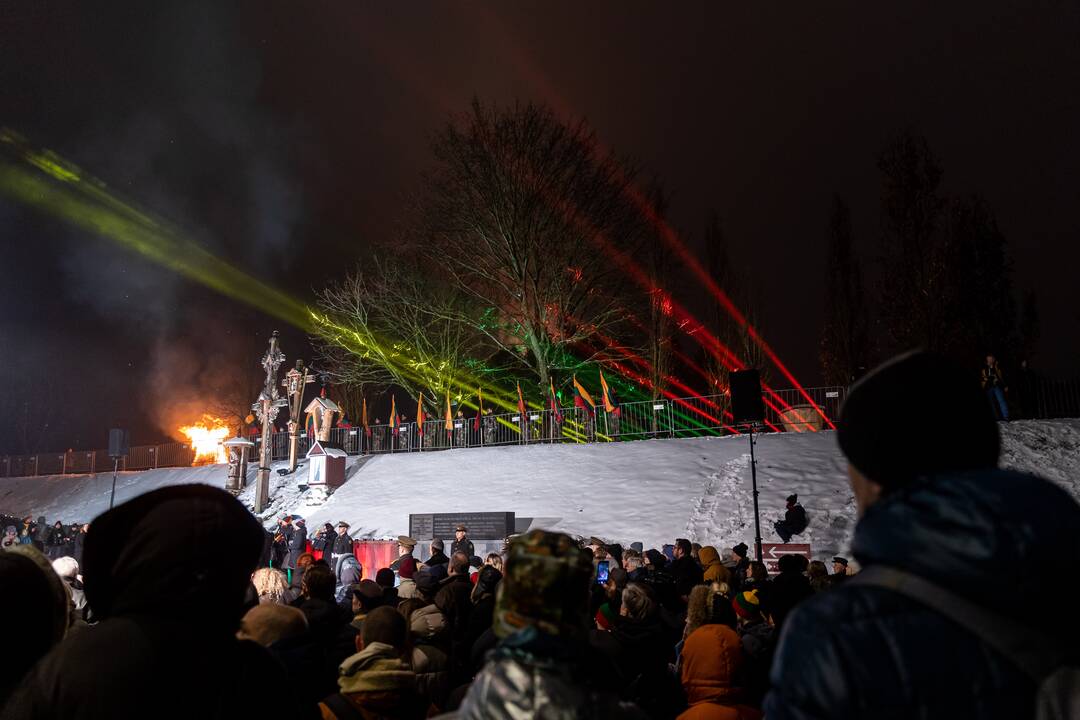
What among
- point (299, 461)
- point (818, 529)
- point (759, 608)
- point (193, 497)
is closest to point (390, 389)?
point (299, 461)

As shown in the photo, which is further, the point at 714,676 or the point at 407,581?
the point at 407,581

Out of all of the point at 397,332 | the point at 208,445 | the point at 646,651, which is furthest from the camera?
the point at 208,445

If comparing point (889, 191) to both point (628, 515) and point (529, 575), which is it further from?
point (529, 575)

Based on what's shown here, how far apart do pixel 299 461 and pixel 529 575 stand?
3031cm

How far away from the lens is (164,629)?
1999mm

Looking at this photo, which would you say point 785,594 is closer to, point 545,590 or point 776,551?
point 545,590

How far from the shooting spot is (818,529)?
16500mm

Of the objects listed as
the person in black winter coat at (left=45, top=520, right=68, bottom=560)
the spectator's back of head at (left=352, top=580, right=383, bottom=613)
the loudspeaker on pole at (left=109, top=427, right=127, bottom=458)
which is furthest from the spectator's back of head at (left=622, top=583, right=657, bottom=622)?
the loudspeaker on pole at (left=109, top=427, right=127, bottom=458)

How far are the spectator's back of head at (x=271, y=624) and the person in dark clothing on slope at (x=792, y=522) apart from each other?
14.5 metres

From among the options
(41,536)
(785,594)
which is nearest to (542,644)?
(785,594)

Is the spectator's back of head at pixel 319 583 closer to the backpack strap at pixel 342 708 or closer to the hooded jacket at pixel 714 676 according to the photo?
the backpack strap at pixel 342 708

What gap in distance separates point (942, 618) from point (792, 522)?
52.2ft

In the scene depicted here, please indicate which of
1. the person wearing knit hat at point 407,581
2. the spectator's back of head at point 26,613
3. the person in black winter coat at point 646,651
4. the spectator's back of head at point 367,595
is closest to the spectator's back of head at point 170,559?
the spectator's back of head at point 26,613

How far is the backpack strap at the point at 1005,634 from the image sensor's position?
1.33m
